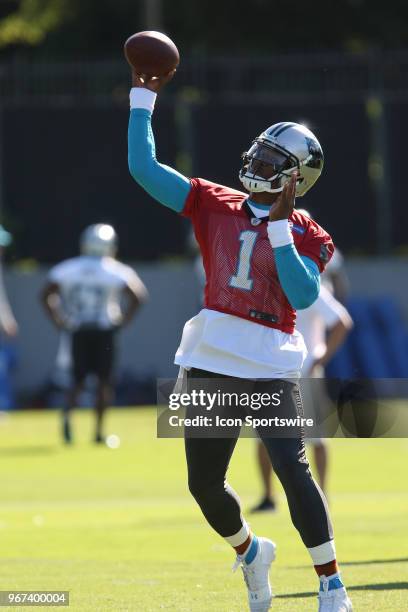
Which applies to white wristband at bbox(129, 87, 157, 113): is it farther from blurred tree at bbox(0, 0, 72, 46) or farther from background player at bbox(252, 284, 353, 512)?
blurred tree at bbox(0, 0, 72, 46)

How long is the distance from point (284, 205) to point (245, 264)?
0.38m

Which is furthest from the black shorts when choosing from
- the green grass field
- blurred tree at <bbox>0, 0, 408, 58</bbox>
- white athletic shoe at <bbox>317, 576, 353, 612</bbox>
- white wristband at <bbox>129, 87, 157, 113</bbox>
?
blurred tree at <bbox>0, 0, 408, 58</bbox>

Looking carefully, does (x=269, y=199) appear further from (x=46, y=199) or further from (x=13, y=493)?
(x=46, y=199)

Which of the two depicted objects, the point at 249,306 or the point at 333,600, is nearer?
the point at 333,600

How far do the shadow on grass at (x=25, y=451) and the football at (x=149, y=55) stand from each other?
32.5ft

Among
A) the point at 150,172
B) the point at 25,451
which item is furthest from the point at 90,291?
the point at 150,172

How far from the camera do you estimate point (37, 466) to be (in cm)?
1611

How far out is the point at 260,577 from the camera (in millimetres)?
7488

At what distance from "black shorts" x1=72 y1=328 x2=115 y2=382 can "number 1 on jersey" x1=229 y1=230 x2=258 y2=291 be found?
11.6m

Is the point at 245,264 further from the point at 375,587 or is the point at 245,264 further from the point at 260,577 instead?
the point at 375,587

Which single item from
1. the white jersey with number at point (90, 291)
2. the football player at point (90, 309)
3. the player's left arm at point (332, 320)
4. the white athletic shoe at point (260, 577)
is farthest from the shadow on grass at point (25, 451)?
the white athletic shoe at point (260, 577)

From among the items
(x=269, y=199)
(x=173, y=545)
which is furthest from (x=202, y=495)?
(x=173, y=545)

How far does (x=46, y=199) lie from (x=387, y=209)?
535cm

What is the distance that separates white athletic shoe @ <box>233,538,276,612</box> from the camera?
7426 mm
